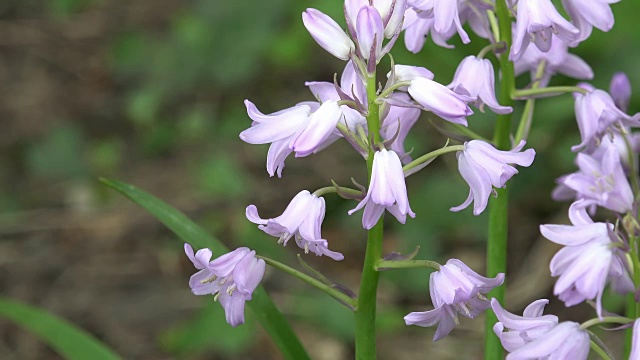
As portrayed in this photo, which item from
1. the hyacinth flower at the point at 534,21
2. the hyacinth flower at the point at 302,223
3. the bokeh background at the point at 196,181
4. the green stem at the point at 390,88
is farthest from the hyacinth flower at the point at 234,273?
the bokeh background at the point at 196,181

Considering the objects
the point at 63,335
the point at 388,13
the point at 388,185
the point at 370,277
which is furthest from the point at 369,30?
the point at 63,335

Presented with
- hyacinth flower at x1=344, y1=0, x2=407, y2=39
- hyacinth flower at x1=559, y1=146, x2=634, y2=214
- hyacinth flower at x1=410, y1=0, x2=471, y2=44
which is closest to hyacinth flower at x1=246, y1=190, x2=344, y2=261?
hyacinth flower at x1=344, y1=0, x2=407, y2=39

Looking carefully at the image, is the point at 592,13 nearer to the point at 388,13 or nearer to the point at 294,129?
the point at 388,13

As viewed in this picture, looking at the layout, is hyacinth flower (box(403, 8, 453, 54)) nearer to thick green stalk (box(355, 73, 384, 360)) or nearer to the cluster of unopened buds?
the cluster of unopened buds

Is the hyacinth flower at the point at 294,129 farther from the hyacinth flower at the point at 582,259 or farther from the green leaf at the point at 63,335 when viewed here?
the green leaf at the point at 63,335

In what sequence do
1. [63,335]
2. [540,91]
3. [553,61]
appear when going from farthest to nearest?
[63,335], [553,61], [540,91]

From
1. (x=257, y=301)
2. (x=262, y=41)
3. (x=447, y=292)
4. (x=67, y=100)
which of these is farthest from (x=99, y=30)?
(x=447, y=292)

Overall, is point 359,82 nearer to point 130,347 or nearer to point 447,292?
point 447,292
